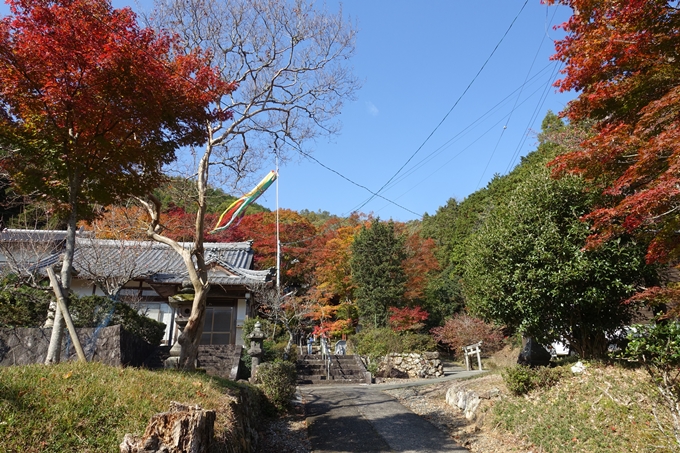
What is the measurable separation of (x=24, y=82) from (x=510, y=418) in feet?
27.1

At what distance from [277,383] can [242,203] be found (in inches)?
327

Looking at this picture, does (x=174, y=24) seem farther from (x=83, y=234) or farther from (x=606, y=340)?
(x=83, y=234)

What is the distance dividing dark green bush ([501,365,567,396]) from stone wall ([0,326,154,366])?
22.4 ft

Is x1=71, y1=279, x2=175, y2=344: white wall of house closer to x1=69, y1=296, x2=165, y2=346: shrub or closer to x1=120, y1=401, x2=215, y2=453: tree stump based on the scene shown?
x1=69, y1=296, x2=165, y2=346: shrub

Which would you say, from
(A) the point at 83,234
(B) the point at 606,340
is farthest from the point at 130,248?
(B) the point at 606,340

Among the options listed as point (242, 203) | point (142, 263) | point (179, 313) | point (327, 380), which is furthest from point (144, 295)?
point (327, 380)

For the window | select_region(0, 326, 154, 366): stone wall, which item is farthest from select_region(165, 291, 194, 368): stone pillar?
the window

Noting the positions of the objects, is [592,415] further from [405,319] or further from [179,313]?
[405,319]

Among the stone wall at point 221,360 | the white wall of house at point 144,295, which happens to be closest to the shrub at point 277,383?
the stone wall at point 221,360

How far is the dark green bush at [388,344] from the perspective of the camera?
1638 centimetres

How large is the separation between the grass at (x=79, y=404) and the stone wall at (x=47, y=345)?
9.33 ft

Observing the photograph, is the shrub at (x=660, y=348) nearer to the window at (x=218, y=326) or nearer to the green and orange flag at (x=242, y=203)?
the green and orange flag at (x=242, y=203)

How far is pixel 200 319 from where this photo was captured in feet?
22.7

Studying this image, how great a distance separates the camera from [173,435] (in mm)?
3164
